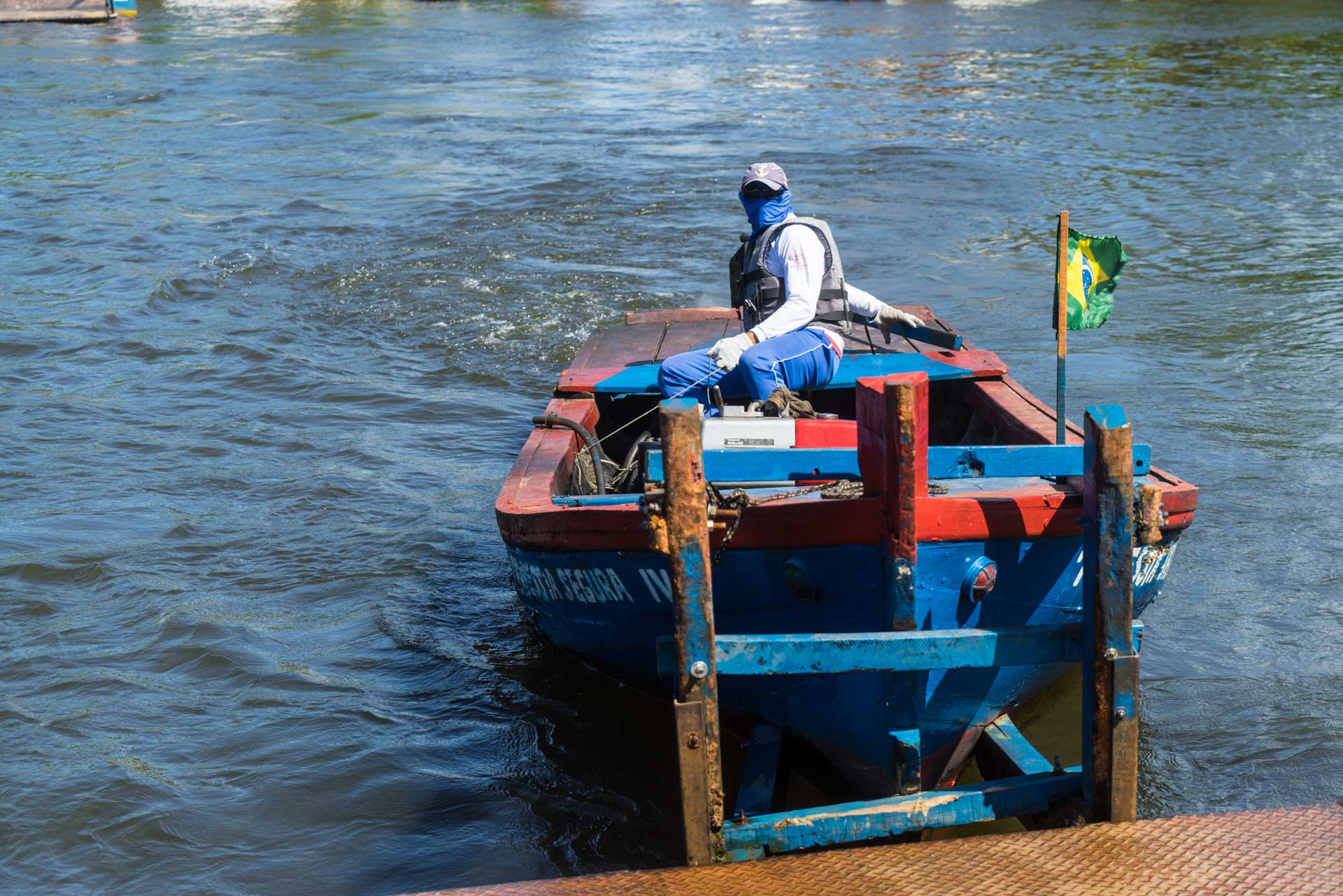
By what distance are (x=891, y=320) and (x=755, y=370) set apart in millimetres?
1117

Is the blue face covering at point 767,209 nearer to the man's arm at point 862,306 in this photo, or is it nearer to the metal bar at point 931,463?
the man's arm at point 862,306

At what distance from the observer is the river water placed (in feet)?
17.5

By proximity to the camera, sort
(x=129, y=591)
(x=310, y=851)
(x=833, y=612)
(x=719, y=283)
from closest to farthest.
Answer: (x=833, y=612), (x=310, y=851), (x=129, y=591), (x=719, y=283)

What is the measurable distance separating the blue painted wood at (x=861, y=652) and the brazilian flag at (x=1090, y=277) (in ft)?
5.44

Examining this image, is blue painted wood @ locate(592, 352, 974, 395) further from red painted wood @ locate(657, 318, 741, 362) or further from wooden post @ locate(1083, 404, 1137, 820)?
wooden post @ locate(1083, 404, 1137, 820)

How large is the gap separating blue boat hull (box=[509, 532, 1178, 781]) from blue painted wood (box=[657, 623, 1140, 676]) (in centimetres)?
30

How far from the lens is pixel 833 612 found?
15.0ft

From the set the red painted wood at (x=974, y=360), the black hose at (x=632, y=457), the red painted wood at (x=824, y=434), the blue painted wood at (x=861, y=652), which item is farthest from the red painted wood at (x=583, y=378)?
the blue painted wood at (x=861, y=652)

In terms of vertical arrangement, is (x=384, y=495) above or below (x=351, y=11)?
below

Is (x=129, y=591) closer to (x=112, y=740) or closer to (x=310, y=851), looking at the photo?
(x=112, y=740)

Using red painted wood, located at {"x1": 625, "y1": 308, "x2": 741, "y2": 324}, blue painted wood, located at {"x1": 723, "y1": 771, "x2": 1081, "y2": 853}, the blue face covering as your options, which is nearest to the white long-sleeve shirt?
the blue face covering

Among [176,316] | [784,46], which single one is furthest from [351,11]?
[176,316]

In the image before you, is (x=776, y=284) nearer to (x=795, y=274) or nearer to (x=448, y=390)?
(x=795, y=274)

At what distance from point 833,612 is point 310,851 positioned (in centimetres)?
212
